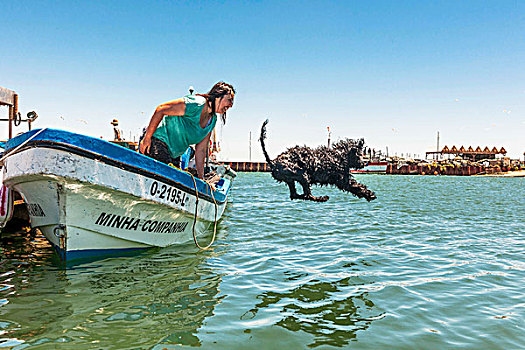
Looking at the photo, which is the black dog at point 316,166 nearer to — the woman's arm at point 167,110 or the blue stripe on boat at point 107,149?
the woman's arm at point 167,110

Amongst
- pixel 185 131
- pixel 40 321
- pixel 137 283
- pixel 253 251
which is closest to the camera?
pixel 40 321

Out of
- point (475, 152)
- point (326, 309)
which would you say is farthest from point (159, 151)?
point (475, 152)

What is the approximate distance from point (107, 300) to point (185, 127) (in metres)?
2.58

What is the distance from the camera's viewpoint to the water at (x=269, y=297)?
3.62 metres

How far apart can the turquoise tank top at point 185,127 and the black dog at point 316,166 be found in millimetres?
1417

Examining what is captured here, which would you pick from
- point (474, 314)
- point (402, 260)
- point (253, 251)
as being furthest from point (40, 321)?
point (402, 260)

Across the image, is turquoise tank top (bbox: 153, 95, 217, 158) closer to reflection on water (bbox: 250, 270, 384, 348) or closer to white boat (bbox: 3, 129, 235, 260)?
white boat (bbox: 3, 129, 235, 260)

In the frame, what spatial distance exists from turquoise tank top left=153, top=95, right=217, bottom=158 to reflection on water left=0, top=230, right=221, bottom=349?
6.27ft

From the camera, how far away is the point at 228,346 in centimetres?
346

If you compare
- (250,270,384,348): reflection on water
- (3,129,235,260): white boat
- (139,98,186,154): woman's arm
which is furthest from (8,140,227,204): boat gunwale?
(250,270,384,348): reflection on water

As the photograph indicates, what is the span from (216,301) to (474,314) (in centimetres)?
306

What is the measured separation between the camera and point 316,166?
162 inches

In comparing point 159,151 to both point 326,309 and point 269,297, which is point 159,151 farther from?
point 326,309

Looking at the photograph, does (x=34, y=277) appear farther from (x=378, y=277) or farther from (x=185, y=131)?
(x=378, y=277)
